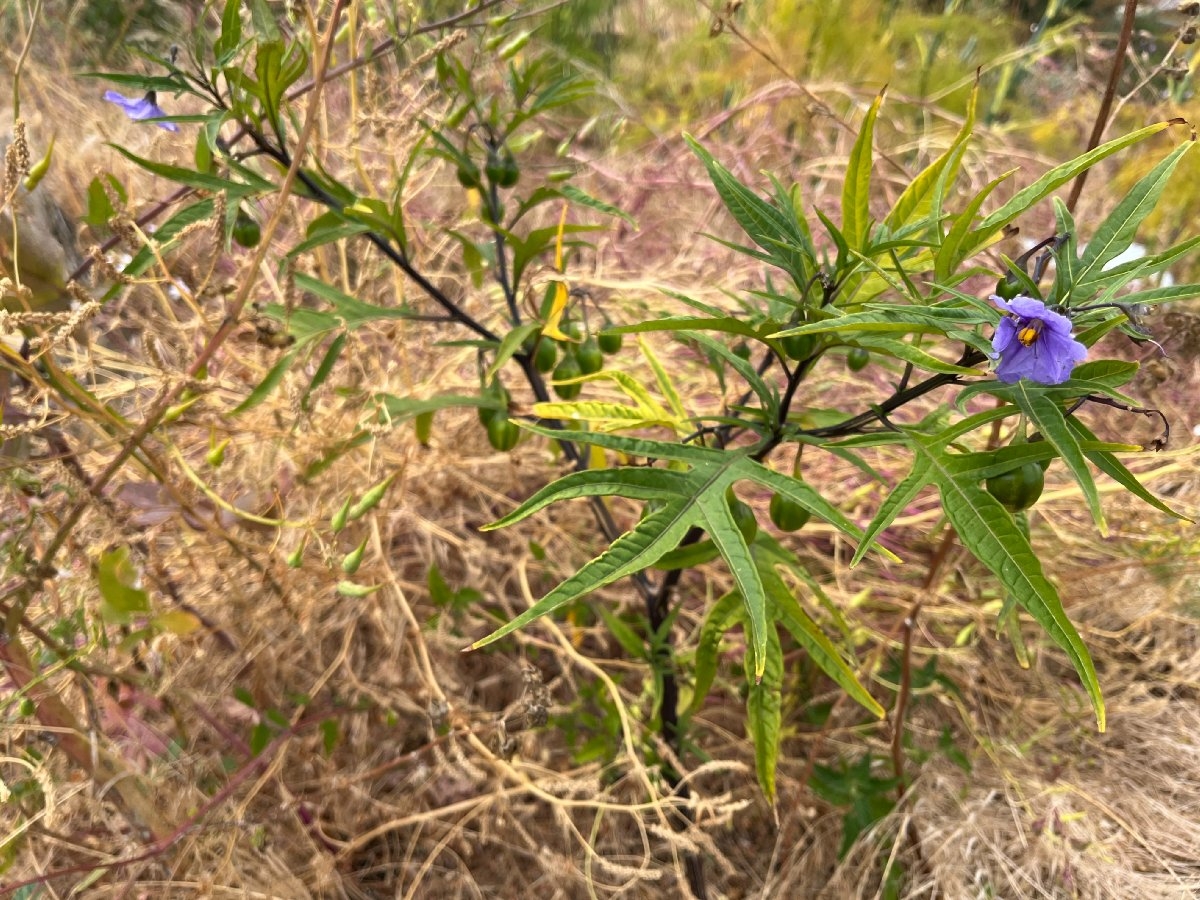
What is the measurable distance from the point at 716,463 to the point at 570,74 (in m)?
0.51

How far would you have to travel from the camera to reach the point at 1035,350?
45 cm

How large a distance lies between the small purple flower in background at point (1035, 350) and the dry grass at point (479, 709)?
54cm

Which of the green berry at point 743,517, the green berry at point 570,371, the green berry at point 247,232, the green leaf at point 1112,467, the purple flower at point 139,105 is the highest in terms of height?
the purple flower at point 139,105

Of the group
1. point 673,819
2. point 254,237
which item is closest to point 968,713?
point 673,819

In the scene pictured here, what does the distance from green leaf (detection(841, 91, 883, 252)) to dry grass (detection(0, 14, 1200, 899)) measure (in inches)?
17.8

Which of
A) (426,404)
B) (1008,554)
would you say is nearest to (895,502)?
(1008,554)

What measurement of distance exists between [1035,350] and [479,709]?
3.02ft

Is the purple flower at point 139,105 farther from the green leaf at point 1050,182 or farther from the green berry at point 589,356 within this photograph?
the green leaf at point 1050,182

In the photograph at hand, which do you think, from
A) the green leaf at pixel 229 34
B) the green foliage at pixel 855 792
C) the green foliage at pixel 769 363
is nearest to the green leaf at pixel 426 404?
the green foliage at pixel 769 363

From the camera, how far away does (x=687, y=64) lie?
8.78 ft

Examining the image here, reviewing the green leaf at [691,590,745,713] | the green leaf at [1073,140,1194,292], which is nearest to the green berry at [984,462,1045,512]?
the green leaf at [1073,140,1194,292]

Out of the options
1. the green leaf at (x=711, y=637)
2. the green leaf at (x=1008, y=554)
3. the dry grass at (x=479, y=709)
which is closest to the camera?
the green leaf at (x=1008, y=554)

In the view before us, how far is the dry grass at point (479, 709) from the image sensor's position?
3.16 feet

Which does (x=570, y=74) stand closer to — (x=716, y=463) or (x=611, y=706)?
(x=716, y=463)
